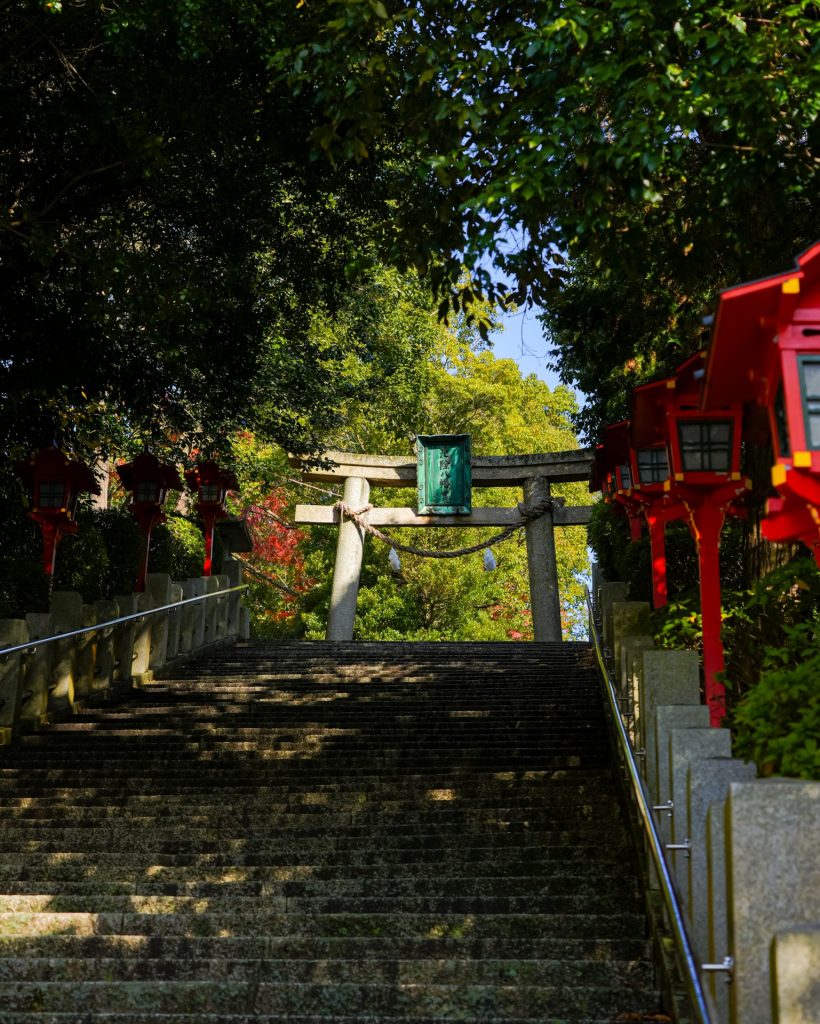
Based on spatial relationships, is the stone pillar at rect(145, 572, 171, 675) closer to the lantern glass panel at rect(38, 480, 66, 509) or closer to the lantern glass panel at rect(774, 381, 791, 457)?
the lantern glass panel at rect(38, 480, 66, 509)

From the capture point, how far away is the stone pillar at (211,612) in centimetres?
1594

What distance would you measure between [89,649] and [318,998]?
7124 millimetres

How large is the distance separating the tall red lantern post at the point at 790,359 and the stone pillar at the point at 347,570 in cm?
1690

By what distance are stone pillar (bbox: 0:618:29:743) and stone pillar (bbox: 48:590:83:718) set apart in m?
0.74

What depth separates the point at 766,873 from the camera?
3275 millimetres

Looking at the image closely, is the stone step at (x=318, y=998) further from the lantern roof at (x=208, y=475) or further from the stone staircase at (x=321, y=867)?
the lantern roof at (x=208, y=475)

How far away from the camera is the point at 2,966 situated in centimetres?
557

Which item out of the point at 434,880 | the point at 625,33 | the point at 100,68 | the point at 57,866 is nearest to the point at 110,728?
the point at 57,866

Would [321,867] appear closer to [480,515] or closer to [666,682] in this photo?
[666,682]

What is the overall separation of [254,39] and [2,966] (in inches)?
283

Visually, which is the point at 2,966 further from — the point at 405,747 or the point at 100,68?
the point at 100,68

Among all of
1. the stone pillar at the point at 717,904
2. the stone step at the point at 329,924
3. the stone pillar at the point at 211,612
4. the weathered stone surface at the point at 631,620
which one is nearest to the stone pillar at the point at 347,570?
the stone pillar at the point at 211,612

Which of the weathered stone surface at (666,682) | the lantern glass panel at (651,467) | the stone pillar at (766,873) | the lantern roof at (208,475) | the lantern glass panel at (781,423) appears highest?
the lantern roof at (208,475)

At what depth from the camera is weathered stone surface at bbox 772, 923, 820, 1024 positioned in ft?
9.47
